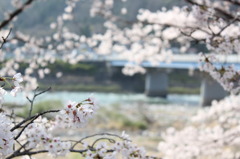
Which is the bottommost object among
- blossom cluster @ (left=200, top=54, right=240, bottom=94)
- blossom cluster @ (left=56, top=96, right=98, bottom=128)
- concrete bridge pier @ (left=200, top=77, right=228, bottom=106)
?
concrete bridge pier @ (left=200, top=77, right=228, bottom=106)

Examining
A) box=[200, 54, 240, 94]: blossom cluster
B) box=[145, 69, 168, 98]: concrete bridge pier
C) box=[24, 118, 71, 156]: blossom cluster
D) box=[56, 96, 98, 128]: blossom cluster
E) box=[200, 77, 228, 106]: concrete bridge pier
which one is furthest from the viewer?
box=[145, 69, 168, 98]: concrete bridge pier

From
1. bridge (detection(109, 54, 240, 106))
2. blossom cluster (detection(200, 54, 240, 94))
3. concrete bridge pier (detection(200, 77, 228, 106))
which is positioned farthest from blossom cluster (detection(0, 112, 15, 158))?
concrete bridge pier (detection(200, 77, 228, 106))

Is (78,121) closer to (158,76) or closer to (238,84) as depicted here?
(238,84)

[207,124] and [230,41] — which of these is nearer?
[230,41]

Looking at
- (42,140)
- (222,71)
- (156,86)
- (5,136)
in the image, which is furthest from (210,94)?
(5,136)

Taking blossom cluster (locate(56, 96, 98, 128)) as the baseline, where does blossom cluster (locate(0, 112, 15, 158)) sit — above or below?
below

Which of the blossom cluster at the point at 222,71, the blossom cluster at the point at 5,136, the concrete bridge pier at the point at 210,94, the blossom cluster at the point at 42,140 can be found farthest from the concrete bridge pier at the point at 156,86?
the blossom cluster at the point at 5,136

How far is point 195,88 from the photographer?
3725 cm

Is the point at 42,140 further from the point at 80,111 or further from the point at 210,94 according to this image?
the point at 210,94

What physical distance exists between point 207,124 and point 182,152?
8036 millimetres

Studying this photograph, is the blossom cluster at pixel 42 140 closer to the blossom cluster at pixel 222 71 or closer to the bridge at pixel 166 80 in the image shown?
the blossom cluster at pixel 222 71

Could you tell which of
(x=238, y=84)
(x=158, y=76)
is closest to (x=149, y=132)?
(x=238, y=84)

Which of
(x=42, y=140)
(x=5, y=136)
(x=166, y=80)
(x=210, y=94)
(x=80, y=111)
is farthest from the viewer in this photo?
(x=166, y=80)

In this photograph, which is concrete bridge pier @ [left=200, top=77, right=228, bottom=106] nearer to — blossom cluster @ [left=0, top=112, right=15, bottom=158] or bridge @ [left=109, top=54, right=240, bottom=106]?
bridge @ [left=109, top=54, right=240, bottom=106]
